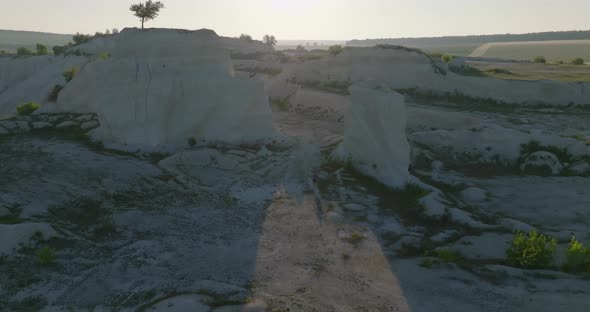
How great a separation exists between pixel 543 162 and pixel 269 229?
14.9 metres

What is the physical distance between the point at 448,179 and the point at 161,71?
16.0 metres

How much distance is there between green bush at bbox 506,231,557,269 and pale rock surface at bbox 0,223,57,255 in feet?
46.4

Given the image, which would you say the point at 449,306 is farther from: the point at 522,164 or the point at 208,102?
the point at 208,102

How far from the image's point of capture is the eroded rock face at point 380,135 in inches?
752

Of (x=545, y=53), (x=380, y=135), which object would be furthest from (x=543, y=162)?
(x=545, y=53)

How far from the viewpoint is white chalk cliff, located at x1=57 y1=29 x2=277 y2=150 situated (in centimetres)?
2252

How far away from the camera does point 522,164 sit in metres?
21.6

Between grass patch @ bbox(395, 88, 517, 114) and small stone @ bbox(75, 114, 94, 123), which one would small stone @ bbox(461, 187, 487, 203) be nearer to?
grass patch @ bbox(395, 88, 517, 114)

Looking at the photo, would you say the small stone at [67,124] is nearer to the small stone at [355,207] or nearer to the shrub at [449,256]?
the small stone at [355,207]

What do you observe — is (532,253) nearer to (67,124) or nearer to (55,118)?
(67,124)

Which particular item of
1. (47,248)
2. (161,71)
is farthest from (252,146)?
(47,248)

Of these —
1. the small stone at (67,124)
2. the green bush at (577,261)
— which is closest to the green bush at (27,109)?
the small stone at (67,124)

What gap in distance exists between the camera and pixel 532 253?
12.1m

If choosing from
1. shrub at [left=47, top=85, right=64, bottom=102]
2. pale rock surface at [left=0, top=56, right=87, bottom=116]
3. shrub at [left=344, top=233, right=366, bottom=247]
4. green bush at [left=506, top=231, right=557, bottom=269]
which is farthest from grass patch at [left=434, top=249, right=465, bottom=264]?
pale rock surface at [left=0, top=56, right=87, bottom=116]
